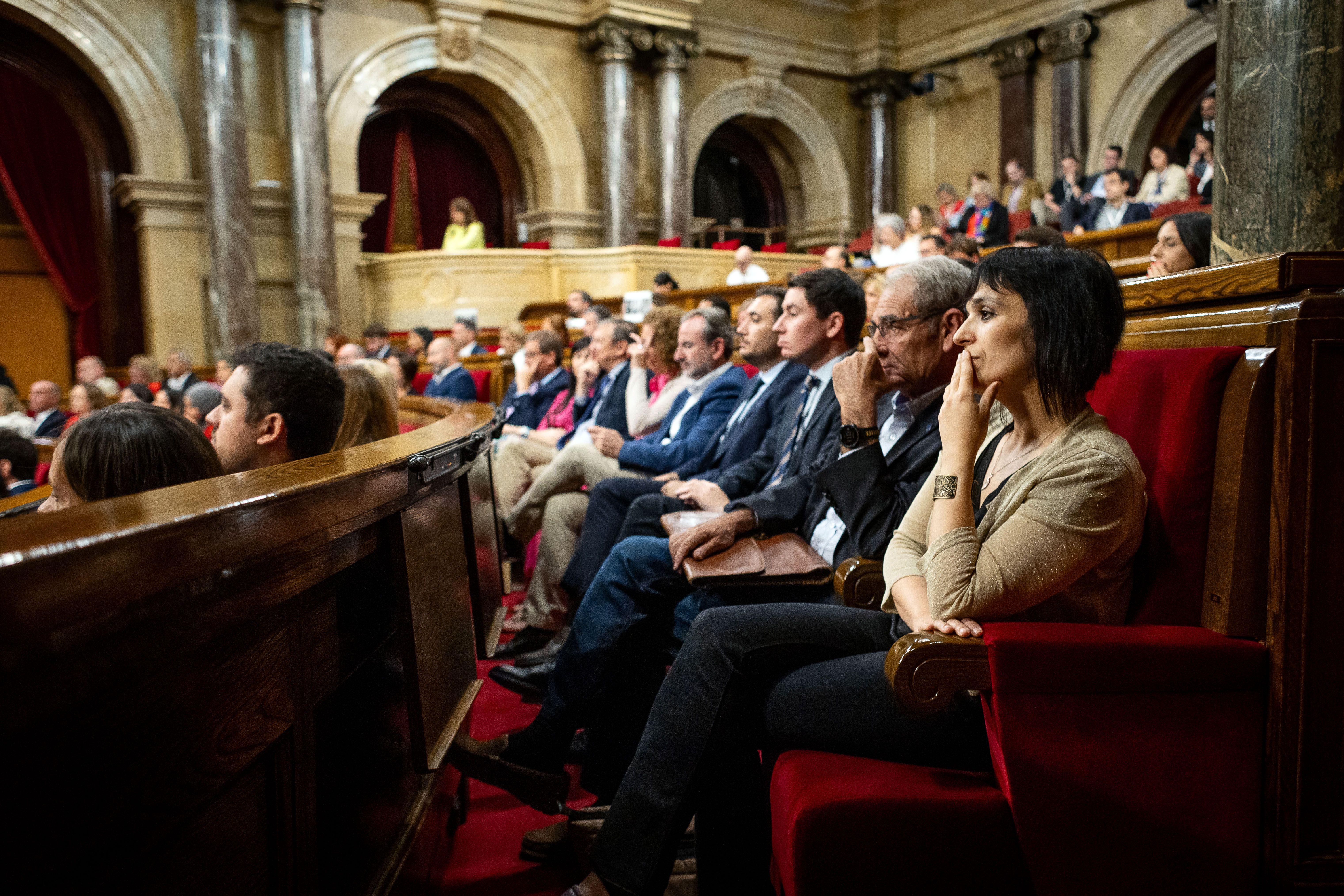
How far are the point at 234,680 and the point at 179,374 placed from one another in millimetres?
7760

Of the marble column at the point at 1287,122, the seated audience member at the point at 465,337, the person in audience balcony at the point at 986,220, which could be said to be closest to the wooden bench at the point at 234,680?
the marble column at the point at 1287,122

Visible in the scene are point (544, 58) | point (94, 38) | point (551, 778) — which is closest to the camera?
point (551, 778)

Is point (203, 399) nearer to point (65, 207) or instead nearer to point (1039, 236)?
point (1039, 236)

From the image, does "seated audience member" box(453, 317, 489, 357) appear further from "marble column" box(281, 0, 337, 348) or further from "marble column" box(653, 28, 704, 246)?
"marble column" box(653, 28, 704, 246)

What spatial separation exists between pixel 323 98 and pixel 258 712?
9155mm

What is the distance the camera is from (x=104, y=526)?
646mm

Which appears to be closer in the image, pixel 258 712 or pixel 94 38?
pixel 258 712

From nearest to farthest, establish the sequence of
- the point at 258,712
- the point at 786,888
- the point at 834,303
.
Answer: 1. the point at 258,712
2. the point at 786,888
3. the point at 834,303

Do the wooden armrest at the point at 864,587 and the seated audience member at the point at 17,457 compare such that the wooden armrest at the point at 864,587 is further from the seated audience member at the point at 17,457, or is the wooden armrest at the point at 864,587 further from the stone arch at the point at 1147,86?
the stone arch at the point at 1147,86

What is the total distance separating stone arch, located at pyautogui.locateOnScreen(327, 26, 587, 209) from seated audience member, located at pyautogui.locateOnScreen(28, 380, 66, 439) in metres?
3.46

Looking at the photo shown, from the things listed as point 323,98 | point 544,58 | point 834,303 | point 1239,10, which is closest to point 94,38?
point 323,98

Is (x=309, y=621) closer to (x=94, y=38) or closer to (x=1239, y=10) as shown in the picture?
(x=1239, y=10)

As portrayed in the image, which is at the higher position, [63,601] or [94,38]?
Answer: [94,38]

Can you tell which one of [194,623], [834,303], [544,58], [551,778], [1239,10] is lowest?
[551,778]
